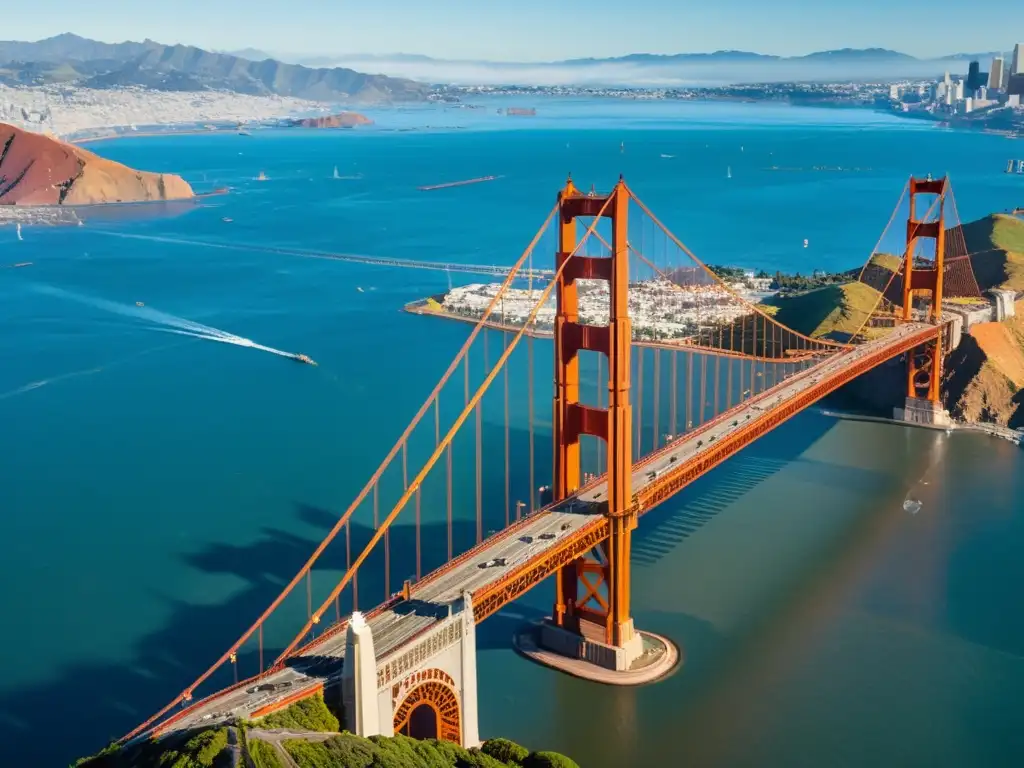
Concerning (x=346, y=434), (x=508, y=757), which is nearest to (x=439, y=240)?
(x=346, y=434)

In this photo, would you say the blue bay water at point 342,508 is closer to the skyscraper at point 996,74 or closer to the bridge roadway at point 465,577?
the bridge roadway at point 465,577

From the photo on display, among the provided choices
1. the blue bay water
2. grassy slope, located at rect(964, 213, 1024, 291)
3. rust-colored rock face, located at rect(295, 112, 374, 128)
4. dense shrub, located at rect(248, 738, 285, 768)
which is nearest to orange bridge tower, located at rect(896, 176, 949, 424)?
the blue bay water

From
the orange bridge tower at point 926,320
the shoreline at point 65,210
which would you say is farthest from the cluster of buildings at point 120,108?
the orange bridge tower at point 926,320

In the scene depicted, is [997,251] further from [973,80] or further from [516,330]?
[973,80]

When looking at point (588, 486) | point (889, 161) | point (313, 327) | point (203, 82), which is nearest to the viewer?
point (588, 486)

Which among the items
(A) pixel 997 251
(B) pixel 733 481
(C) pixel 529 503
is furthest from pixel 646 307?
(C) pixel 529 503

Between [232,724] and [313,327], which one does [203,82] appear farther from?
[232,724]
